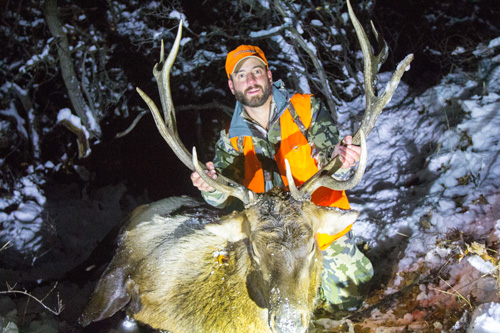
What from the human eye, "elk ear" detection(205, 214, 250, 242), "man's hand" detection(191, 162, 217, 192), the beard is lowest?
"elk ear" detection(205, 214, 250, 242)

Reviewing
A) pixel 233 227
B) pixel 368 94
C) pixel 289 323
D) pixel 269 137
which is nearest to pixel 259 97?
pixel 269 137

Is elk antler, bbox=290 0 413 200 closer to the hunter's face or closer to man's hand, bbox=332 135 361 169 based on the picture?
man's hand, bbox=332 135 361 169

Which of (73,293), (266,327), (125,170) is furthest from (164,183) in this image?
(266,327)

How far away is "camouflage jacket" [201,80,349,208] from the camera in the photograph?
402 centimetres

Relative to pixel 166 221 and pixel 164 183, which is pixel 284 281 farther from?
pixel 164 183

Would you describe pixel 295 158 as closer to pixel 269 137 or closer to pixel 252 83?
pixel 269 137

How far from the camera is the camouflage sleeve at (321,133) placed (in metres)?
3.94

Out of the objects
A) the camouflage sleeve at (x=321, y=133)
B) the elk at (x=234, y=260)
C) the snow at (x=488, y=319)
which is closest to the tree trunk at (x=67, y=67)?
the elk at (x=234, y=260)

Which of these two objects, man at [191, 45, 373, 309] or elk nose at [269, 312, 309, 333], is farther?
man at [191, 45, 373, 309]

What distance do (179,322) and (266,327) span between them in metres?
0.90

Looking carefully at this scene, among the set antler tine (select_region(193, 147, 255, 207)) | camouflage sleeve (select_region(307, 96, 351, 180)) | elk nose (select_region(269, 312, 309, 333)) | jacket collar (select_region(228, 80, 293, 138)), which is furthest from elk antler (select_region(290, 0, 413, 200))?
jacket collar (select_region(228, 80, 293, 138))

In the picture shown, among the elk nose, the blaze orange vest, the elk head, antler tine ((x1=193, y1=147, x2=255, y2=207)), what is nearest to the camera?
the elk nose

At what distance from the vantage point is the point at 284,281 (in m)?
2.54

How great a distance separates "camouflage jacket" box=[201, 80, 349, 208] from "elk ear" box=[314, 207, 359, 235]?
930 millimetres
